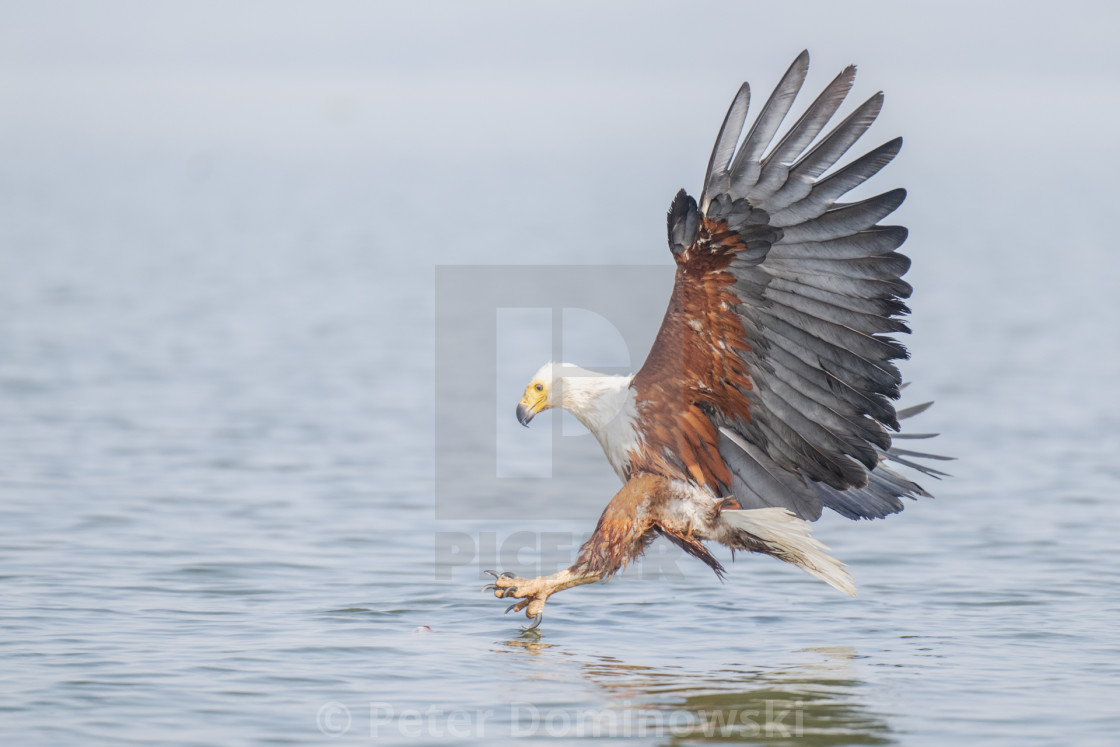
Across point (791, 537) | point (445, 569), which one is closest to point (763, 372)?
point (791, 537)

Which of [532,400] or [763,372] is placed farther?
[532,400]

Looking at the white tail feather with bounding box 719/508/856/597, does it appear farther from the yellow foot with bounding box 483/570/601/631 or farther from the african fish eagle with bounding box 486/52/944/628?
the yellow foot with bounding box 483/570/601/631

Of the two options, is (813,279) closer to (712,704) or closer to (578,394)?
(578,394)

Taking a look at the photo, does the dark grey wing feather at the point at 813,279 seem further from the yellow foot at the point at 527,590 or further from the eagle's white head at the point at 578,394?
the yellow foot at the point at 527,590

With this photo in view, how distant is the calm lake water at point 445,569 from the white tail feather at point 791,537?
0.43 m

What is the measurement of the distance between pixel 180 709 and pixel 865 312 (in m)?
3.55

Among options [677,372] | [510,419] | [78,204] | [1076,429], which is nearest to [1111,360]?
[1076,429]

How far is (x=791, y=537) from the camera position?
7352 mm

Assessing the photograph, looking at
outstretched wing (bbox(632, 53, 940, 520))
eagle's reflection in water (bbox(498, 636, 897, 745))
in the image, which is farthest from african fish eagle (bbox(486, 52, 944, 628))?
eagle's reflection in water (bbox(498, 636, 897, 745))

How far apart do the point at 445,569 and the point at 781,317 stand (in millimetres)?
3468

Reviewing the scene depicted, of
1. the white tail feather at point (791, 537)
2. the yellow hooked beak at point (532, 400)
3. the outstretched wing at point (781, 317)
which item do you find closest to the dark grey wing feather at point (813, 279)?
the outstretched wing at point (781, 317)

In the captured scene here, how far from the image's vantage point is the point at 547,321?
27.2 metres

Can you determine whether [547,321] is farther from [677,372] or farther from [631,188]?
[631,188]

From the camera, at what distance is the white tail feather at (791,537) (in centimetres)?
732
